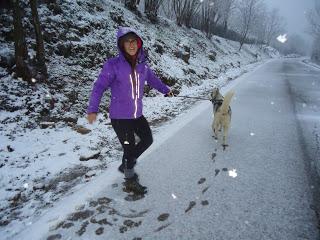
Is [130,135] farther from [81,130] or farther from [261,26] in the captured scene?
[261,26]

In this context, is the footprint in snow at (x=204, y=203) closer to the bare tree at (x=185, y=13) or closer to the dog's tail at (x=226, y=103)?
the dog's tail at (x=226, y=103)

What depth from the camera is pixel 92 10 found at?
14680 mm

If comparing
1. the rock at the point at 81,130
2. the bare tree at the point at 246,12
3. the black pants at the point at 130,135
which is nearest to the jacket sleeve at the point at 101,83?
the black pants at the point at 130,135

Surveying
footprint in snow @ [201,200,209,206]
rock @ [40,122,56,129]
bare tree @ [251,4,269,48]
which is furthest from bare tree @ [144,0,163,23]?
bare tree @ [251,4,269,48]

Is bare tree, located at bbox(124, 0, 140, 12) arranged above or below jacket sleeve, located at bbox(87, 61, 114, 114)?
above

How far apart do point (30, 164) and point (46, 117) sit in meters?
2.09

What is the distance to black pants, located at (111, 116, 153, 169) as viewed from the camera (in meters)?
4.08

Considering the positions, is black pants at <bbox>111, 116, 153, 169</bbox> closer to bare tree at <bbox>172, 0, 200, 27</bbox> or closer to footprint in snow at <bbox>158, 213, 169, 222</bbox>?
footprint in snow at <bbox>158, 213, 169, 222</bbox>

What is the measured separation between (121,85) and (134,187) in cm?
138

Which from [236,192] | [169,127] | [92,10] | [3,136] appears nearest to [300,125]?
[169,127]

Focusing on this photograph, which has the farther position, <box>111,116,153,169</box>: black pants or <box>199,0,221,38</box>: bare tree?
<box>199,0,221,38</box>: bare tree

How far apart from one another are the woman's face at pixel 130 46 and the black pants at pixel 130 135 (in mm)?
870

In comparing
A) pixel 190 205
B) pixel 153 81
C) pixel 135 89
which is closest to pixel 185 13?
pixel 153 81

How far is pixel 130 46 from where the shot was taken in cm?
384
